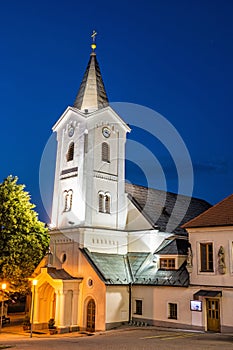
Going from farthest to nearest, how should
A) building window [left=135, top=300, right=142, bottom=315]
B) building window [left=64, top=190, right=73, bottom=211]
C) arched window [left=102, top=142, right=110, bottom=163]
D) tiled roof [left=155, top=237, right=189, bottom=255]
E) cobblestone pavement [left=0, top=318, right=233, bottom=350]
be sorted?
arched window [left=102, top=142, right=110, bottom=163] → building window [left=64, top=190, right=73, bottom=211] → tiled roof [left=155, top=237, right=189, bottom=255] → building window [left=135, top=300, right=142, bottom=315] → cobblestone pavement [left=0, top=318, right=233, bottom=350]

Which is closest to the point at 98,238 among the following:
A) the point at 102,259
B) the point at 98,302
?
the point at 102,259

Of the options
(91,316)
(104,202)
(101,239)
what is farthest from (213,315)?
(104,202)

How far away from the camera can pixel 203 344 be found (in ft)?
74.2

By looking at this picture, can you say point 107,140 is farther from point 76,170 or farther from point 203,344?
point 203,344

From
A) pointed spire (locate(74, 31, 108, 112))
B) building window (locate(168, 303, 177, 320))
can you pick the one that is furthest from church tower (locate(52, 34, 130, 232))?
building window (locate(168, 303, 177, 320))

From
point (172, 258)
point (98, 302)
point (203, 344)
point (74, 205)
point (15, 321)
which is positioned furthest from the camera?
point (15, 321)

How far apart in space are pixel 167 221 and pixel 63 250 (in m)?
10.4

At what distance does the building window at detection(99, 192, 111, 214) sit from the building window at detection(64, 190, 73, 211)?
9.26ft

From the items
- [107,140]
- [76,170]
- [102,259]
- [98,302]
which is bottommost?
[98,302]

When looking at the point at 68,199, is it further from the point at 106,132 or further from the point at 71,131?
the point at 106,132

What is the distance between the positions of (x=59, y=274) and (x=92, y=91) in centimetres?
1798

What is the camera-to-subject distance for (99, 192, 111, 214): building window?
37794 millimetres

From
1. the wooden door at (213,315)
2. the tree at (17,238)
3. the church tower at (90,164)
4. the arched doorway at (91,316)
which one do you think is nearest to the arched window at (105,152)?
the church tower at (90,164)

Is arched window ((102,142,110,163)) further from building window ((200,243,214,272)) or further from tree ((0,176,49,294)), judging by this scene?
building window ((200,243,214,272))
